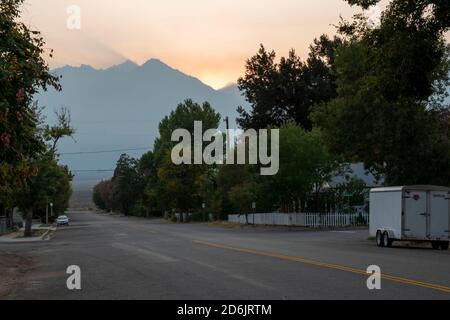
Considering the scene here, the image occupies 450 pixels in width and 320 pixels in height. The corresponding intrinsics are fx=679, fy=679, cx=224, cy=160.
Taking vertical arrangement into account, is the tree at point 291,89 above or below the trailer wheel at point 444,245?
above

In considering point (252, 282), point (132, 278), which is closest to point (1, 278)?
point (132, 278)

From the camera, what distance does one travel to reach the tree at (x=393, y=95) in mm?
22750

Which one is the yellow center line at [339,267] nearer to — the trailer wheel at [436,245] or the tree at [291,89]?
the trailer wheel at [436,245]

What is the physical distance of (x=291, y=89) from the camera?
81750 mm

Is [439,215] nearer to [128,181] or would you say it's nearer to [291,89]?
[291,89]

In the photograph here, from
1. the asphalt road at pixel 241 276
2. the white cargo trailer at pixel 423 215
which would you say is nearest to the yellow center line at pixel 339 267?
the asphalt road at pixel 241 276

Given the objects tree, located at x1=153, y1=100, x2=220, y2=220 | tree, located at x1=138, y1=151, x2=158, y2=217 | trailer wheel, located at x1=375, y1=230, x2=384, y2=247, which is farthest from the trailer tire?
tree, located at x1=138, y1=151, x2=158, y2=217

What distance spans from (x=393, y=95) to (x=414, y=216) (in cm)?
653

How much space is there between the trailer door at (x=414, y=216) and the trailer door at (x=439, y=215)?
298 millimetres

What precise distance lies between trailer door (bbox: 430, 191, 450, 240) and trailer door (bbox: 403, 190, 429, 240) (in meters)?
0.30

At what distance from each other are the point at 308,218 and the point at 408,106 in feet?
74.7

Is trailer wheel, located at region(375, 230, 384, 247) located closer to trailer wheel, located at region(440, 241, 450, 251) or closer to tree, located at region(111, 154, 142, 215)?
trailer wheel, located at region(440, 241, 450, 251)

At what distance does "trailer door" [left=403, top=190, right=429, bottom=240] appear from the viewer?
28.0m

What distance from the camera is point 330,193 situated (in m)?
53.3
